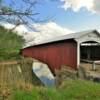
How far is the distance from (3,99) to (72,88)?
2538mm

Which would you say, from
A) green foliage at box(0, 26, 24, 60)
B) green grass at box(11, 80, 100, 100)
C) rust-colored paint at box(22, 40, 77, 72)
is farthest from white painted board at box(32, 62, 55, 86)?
green grass at box(11, 80, 100, 100)

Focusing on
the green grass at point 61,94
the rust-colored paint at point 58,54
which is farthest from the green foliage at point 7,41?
the rust-colored paint at point 58,54

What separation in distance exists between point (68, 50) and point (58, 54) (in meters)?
1.66

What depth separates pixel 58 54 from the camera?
17828 mm

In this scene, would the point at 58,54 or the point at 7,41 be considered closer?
the point at 7,41

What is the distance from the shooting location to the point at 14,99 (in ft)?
22.5

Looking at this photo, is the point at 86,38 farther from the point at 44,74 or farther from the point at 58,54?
the point at 44,74

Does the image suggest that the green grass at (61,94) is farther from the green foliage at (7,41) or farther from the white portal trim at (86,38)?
the white portal trim at (86,38)

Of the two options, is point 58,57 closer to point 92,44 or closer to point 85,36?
point 85,36

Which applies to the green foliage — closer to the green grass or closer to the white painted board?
the green grass

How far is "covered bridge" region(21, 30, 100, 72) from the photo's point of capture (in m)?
15.6

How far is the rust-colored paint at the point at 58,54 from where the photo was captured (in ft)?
52.0

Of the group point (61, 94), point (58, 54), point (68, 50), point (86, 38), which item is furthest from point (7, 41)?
point (58, 54)

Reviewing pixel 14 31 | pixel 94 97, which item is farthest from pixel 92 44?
pixel 94 97
